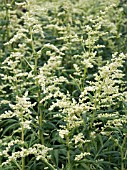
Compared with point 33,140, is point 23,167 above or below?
below

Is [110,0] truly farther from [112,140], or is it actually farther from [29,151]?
[29,151]

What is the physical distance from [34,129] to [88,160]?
909 millimetres

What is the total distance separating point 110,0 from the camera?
22.9 feet

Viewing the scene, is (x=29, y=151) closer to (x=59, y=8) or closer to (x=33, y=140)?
(x=33, y=140)

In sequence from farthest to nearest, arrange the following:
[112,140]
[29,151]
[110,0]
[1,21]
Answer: [110,0] < [1,21] < [112,140] < [29,151]

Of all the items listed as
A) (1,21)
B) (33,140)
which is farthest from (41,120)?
(1,21)

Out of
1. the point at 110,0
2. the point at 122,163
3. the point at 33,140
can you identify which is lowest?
the point at 122,163

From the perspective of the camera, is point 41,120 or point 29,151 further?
point 41,120

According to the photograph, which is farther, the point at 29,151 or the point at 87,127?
the point at 87,127

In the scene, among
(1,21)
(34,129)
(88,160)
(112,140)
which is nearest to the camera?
(88,160)

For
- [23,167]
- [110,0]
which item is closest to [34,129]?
[23,167]

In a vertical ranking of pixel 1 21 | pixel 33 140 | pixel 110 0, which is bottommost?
pixel 33 140

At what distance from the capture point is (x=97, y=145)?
4508 mm

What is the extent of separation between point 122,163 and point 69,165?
23.2 inches
